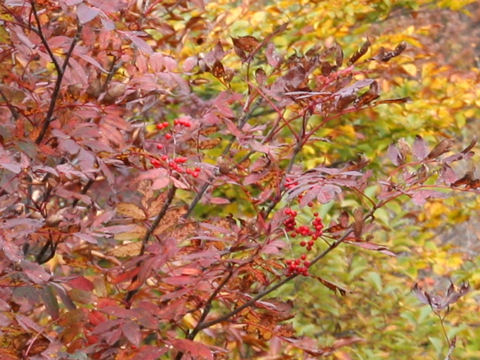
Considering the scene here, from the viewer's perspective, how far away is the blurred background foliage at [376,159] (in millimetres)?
2523

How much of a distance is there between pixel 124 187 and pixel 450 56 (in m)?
7.16

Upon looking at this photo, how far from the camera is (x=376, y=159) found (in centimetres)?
329

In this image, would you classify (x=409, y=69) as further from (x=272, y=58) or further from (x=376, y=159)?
(x=272, y=58)

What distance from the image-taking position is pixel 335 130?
Result: 2934 millimetres

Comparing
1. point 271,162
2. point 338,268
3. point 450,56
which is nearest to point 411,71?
point 338,268

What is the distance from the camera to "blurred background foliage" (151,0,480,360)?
252 centimetres

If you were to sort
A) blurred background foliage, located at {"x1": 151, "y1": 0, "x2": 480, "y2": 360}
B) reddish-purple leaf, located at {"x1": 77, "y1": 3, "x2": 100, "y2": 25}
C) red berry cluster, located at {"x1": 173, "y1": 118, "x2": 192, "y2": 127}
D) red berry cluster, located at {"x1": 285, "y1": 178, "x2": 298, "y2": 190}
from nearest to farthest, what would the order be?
1. reddish-purple leaf, located at {"x1": 77, "y1": 3, "x2": 100, "y2": 25}
2. red berry cluster, located at {"x1": 285, "y1": 178, "x2": 298, "y2": 190}
3. red berry cluster, located at {"x1": 173, "y1": 118, "x2": 192, "y2": 127}
4. blurred background foliage, located at {"x1": 151, "y1": 0, "x2": 480, "y2": 360}

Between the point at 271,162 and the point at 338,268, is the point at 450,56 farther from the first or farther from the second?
the point at 271,162

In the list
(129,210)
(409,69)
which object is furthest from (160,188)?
(409,69)

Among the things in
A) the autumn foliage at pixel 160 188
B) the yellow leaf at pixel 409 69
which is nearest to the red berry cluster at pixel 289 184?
the autumn foliage at pixel 160 188

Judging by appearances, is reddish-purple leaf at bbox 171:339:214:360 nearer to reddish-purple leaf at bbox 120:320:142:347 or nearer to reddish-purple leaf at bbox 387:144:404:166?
reddish-purple leaf at bbox 120:320:142:347

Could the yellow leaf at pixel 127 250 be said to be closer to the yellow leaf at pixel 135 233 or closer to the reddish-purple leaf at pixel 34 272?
the yellow leaf at pixel 135 233

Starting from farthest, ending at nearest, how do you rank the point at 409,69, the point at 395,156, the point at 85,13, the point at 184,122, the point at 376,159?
the point at 376,159 < the point at 409,69 < the point at 184,122 < the point at 395,156 < the point at 85,13

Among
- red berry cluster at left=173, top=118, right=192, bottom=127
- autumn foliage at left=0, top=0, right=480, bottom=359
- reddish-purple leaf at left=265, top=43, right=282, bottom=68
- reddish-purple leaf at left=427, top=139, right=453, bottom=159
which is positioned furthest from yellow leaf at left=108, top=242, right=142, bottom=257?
reddish-purple leaf at left=427, top=139, right=453, bottom=159
